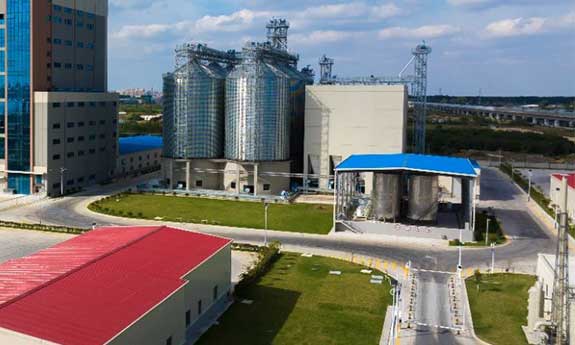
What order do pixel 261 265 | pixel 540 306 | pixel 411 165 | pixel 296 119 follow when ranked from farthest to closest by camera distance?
pixel 296 119 → pixel 411 165 → pixel 261 265 → pixel 540 306

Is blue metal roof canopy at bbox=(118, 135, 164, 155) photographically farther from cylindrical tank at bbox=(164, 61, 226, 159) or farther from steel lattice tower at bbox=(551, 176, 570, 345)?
steel lattice tower at bbox=(551, 176, 570, 345)

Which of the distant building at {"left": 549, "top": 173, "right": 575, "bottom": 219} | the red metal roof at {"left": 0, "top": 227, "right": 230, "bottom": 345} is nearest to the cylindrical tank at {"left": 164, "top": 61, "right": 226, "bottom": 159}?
the red metal roof at {"left": 0, "top": 227, "right": 230, "bottom": 345}

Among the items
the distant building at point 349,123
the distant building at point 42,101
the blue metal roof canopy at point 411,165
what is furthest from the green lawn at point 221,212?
the distant building at point 349,123

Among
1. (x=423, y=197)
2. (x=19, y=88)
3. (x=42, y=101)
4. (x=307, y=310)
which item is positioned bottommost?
(x=307, y=310)

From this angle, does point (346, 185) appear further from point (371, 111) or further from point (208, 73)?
point (208, 73)

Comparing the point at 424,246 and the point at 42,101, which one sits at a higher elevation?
the point at 42,101

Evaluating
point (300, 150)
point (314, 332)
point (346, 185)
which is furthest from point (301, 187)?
point (314, 332)

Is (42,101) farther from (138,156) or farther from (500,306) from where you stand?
(500,306)

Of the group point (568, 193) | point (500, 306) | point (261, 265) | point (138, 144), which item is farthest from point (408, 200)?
point (138, 144)
